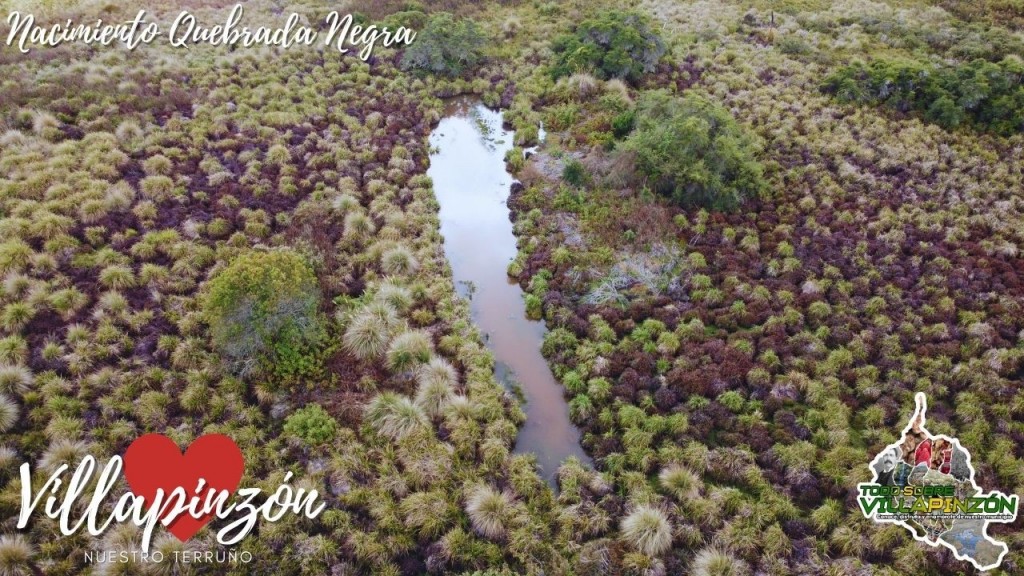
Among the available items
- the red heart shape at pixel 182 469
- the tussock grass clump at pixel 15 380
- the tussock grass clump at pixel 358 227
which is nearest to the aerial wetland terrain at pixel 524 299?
the tussock grass clump at pixel 15 380

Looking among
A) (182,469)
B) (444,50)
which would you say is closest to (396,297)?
(182,469)

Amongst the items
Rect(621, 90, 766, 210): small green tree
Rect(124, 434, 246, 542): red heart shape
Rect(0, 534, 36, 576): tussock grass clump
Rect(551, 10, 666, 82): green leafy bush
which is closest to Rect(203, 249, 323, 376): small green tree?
Rect(124, 434, 246, 542): red heart shape

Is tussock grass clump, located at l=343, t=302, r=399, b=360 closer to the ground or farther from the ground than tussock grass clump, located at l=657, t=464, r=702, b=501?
farther from the ground

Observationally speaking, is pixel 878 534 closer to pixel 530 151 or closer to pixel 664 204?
pixel 664 204

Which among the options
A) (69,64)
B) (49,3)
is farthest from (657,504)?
(49,3)

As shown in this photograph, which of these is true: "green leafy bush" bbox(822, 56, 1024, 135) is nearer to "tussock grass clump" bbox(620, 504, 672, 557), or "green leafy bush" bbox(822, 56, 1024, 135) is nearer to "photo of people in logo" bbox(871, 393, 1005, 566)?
"photo of people in logo" bbox(871, 393, 1005, 566)

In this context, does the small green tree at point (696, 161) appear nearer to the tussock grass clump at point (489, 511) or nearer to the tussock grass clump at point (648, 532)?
the tussock grass clump at point (648, 532)
